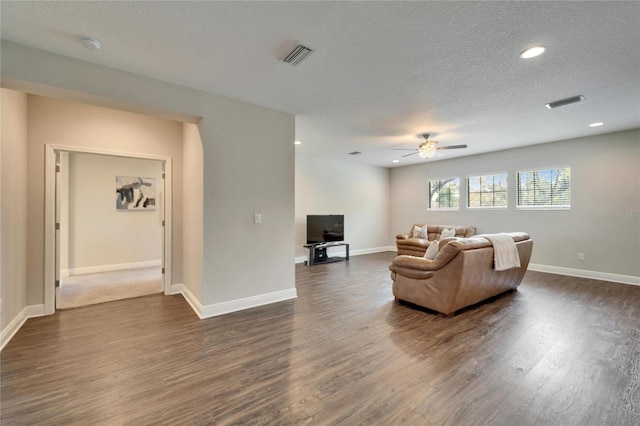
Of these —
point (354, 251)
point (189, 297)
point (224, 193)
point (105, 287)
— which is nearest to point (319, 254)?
point (354, 251)

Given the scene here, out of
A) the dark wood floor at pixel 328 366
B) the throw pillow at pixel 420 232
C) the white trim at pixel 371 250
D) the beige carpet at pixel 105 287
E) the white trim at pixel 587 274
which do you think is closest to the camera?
the dark wood floor at pixel 328 366

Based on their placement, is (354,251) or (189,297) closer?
(189,297)

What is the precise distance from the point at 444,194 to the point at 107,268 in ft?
27.9

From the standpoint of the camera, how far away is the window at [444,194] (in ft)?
24.0

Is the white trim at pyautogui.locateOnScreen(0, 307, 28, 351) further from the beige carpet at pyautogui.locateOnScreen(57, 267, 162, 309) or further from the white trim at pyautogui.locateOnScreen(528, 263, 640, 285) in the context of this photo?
the white trim at pyautogui.locateOnScreen(528, 263, 640, 285)

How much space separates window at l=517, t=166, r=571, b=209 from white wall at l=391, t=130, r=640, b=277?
0.40 feet

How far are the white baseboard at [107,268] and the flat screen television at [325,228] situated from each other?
3738 mm

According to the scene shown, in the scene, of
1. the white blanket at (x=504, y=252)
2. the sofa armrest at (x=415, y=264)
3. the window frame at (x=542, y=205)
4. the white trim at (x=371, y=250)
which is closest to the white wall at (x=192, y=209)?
the sofa armrest at (x=415, y=264)

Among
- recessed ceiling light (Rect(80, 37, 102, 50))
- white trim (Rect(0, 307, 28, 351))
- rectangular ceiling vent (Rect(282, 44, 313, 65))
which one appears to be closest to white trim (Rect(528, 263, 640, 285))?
rectangular ceiling vent (Rect(282, 44, 313, 65))

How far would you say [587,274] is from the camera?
512cm

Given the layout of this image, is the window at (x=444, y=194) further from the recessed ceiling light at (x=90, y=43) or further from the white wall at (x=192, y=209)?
the recessed ceiling light at (x=90, y=43)

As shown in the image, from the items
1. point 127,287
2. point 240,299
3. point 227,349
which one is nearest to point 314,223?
point 240,299

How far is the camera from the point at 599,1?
177cm

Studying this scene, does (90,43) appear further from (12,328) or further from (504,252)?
(504,252)
